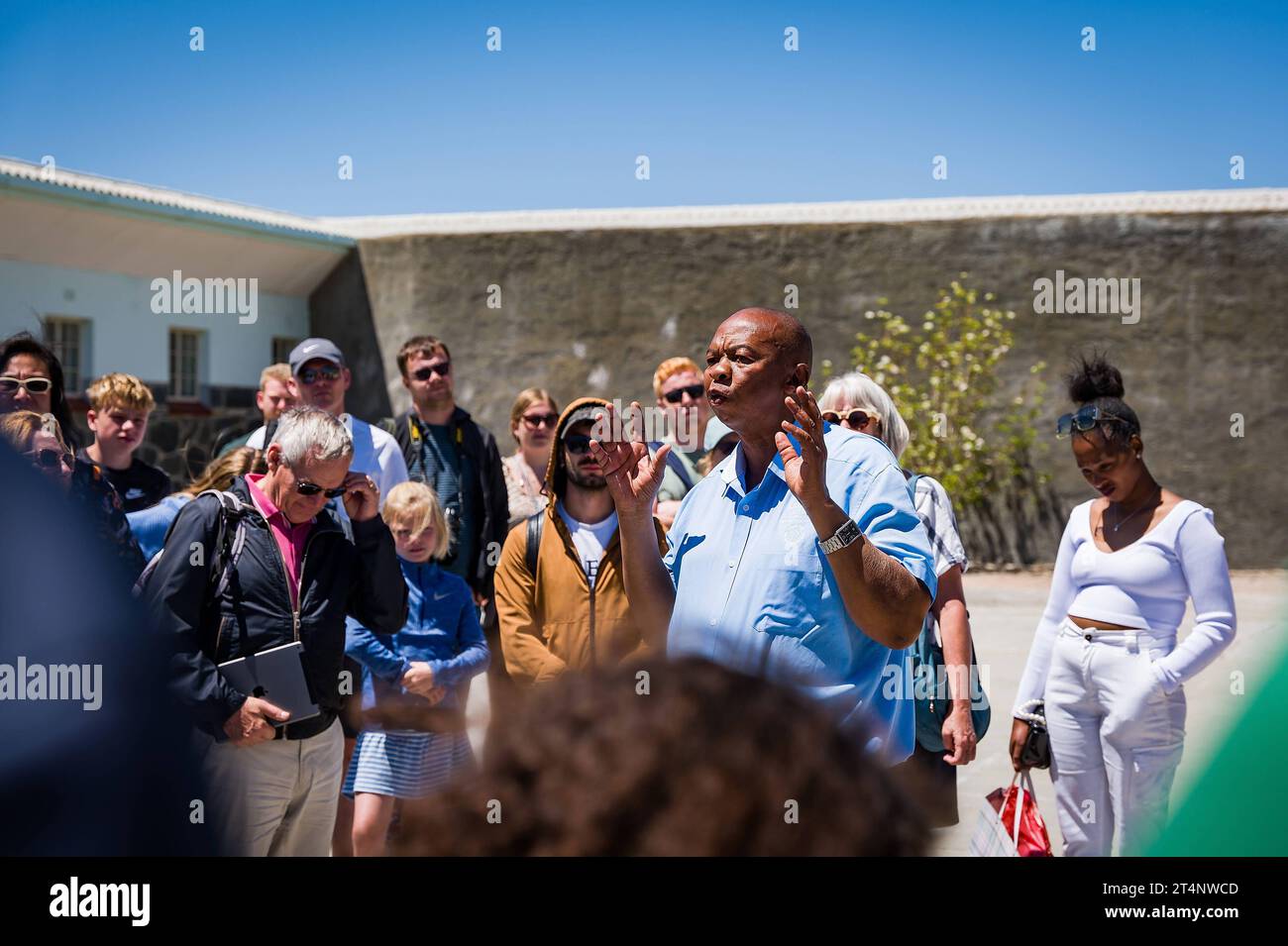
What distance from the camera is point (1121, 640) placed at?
377 cm

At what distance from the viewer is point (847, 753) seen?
88 cm

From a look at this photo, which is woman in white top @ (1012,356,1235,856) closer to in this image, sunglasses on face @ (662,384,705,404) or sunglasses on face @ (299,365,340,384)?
sunglasses on face @ (662,384,705,404)

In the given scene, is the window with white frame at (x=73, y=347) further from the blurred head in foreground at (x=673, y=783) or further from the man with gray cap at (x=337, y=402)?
the blurred head in foreground at (x=673, y=783)

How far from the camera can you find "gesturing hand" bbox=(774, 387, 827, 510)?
93.2 inches

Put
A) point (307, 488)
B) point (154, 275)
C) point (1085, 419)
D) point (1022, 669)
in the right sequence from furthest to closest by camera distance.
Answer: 1. point (154, 275)
2. point (1022, 669)
3. point (1085, 419)
4. point (307, 488)

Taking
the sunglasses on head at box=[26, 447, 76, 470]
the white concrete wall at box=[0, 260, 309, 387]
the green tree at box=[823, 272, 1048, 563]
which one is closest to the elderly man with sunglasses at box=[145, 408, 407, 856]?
the sunglasses on head at box=[26, 447, 76, 470]

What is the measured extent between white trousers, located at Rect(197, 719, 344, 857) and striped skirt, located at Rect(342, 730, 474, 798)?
1.35 feet

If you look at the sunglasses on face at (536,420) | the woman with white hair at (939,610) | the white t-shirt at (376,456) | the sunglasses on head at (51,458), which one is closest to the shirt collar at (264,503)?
the sunglasses on head at (51,458)

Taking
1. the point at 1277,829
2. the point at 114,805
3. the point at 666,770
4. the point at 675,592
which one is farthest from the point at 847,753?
the point at 675,592

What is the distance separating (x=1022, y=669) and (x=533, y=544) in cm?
533

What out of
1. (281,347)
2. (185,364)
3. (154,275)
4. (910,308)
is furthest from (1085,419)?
(281,347)

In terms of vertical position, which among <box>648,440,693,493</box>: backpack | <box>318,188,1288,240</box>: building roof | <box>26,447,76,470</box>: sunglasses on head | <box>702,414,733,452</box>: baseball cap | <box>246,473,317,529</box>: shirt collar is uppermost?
<box>318,188,1288,240</box>: building roof

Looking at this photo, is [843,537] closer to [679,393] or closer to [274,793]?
[274,793]
